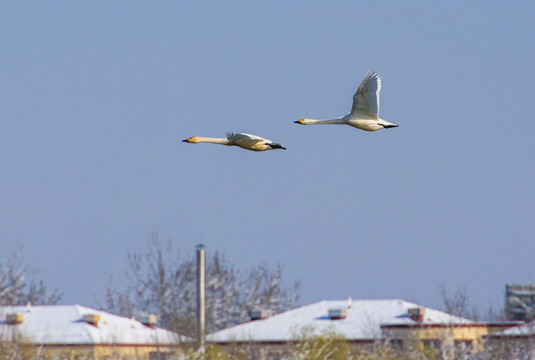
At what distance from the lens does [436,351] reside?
51.2m

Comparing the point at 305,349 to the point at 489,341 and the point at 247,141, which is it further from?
the point at 247,141

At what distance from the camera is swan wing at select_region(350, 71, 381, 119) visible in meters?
23.9

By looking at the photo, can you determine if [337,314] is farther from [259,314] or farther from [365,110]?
[365,110]

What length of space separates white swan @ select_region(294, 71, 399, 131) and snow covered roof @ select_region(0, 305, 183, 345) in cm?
3355

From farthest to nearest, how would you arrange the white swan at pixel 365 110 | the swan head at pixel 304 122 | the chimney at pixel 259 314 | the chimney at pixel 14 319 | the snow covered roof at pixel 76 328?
the chimney at pixel 259 314
the chimney at pixel 14 319
the snow covered roof at pixel 76 328
the swan head at pixel 304 122
the white swan at pixel 365 110

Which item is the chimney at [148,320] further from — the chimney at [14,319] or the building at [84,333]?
the chimney at [14,319]

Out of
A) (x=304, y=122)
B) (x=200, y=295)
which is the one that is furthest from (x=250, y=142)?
(x=200, y=295)

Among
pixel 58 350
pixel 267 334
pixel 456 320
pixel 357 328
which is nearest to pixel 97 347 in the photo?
pixel 58 350

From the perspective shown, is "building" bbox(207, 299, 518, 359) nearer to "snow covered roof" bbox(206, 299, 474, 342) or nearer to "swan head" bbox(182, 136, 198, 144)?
"snow covered roof" bbox(206, 299, 474, 342)

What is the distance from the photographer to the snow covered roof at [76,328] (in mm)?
58903

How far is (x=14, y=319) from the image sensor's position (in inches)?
2350

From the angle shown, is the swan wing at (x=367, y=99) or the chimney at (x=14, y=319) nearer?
the swan wing at (x=367, y=99)

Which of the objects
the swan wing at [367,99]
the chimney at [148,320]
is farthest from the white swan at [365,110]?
the chimney at [148,320]

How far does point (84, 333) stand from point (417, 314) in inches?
565
